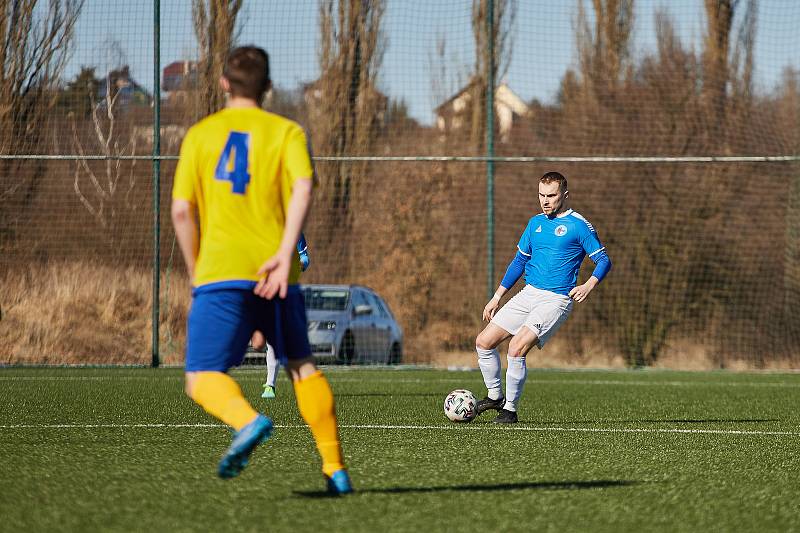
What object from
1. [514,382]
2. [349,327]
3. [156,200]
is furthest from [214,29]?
[514,382]

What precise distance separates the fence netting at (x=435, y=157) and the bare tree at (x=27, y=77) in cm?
3

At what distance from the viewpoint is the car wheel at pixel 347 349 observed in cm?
1722

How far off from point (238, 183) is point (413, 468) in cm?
194

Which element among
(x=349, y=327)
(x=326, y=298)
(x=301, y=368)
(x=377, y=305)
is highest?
(x=301, y=368)

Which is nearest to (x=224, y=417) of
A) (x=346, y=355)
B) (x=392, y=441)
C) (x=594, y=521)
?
(x=594, y=521)

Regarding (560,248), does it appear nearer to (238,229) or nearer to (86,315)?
(238,229)

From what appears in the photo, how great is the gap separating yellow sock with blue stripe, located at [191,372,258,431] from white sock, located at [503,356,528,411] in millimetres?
4320

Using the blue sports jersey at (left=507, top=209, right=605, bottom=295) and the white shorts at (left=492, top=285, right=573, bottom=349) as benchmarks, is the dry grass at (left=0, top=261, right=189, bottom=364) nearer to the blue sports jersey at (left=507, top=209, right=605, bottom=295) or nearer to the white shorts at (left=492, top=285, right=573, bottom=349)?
the white shorts at (left=492, top=285, right=573, bottom=349)

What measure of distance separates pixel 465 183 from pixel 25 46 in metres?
7.85

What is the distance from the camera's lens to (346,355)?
17359 mm

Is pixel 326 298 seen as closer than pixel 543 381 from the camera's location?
No

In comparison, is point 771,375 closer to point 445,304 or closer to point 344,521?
point 445,304

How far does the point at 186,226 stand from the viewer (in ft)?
15.4

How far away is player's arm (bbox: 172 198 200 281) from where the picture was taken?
185 inches
